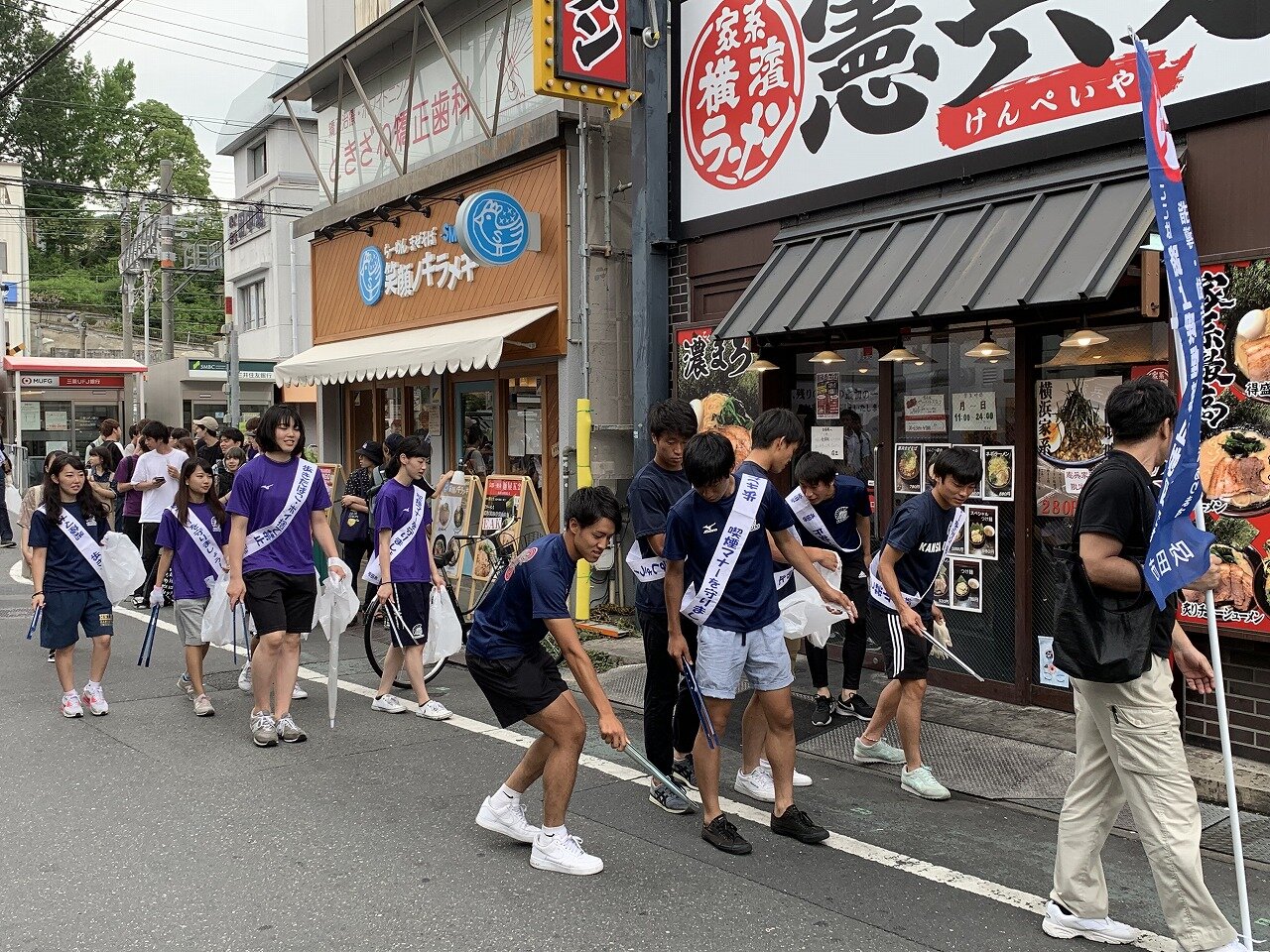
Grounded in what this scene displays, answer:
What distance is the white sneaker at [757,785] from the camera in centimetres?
527

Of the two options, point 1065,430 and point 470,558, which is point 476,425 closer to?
point 470,558

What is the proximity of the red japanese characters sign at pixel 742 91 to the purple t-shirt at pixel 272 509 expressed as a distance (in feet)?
15.0

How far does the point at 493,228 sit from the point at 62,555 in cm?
544

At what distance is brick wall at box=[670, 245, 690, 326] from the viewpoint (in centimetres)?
945

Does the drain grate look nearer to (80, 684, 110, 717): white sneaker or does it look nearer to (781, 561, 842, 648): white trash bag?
(781, 561, 842, 648): white trash bag

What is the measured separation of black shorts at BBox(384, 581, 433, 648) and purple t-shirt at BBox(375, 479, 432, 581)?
0.07 m

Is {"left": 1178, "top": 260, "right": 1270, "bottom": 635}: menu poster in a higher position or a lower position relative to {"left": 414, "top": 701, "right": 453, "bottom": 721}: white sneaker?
higher

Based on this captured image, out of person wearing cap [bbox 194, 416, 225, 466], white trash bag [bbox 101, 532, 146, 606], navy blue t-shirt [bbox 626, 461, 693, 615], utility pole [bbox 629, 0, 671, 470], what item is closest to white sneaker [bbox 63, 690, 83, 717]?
white trash bag [bbox 101, 532, 146, 606]

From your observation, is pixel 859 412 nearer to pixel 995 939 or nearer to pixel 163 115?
pixel 995 939

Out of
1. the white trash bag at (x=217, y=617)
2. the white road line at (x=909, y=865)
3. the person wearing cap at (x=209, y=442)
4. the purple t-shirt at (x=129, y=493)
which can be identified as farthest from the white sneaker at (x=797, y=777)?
the purple t-shirt at (x=129, y=493)

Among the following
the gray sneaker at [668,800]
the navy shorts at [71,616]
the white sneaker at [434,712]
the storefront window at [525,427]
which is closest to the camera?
the gray sneaker at [668,800]

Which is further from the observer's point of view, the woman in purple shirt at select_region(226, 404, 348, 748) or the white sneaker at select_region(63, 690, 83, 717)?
the white sneaker at select_region(63, 690, 83, 717)

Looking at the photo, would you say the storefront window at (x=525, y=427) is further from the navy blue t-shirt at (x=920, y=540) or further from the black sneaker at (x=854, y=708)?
the navy blue t-shirt at (x=920, y=540)

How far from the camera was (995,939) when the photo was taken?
3.77 metres
